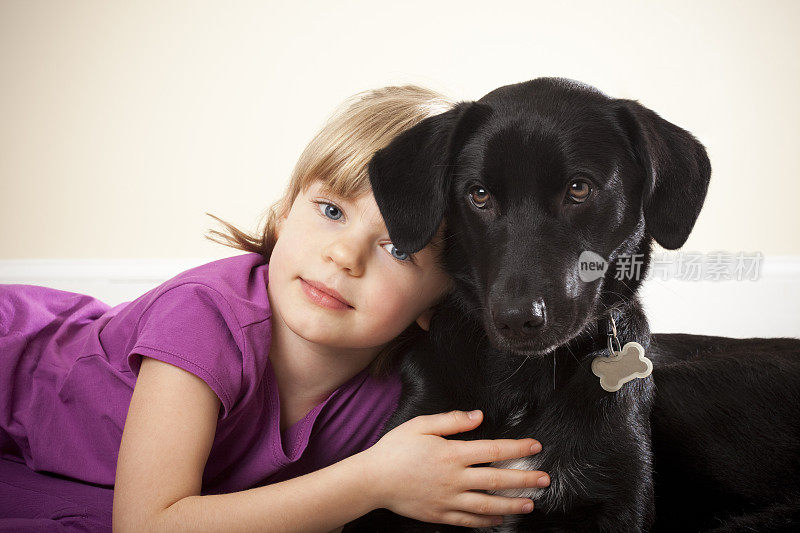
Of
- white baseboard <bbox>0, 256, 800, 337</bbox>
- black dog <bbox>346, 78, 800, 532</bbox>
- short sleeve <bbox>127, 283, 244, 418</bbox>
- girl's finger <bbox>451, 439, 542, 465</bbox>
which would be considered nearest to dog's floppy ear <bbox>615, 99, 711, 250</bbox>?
black dog <bbox>346, 78, 800, 532</bbox>

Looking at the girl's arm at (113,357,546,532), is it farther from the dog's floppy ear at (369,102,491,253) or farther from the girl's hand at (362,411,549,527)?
the dog's floppy ear at (369,102,491,253)

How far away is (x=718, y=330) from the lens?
362 cm

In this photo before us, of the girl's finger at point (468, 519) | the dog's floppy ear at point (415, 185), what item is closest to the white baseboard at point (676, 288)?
the girl's finger at point (468, 519)

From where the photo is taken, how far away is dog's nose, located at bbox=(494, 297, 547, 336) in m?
1.24

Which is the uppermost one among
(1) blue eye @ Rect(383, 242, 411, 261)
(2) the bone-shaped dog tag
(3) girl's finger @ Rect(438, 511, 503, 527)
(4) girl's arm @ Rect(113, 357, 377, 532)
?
(1) blue eye @ Rect(383, 242, 411, 261)

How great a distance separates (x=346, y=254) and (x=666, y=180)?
0.63 m

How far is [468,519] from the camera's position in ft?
4.83

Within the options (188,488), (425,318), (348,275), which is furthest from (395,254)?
(188,488)

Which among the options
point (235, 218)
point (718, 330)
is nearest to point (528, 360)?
point (718, 330)

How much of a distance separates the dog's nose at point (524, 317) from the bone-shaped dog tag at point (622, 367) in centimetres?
26

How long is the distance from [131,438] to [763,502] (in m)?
1.32

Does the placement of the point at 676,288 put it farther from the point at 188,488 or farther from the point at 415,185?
the point at 188,488

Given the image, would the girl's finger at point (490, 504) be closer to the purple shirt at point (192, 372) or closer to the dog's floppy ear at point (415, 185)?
the purple shirt at point (192, 372)

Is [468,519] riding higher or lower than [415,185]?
lower
